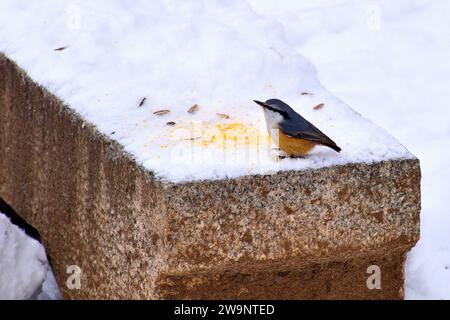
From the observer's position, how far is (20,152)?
463cm

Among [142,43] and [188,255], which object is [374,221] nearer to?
[188,255]

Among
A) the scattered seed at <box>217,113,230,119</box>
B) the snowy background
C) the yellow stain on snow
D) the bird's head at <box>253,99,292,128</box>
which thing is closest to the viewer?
the bird's head at <box>253,99,292,128</box>

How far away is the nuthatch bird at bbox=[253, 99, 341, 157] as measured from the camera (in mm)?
3469

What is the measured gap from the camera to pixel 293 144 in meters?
3.47

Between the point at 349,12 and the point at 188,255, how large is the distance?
10.4 feet

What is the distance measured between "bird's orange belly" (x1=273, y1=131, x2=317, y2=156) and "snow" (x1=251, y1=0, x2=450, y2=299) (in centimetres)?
99

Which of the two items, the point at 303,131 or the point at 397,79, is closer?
the point at 303,131

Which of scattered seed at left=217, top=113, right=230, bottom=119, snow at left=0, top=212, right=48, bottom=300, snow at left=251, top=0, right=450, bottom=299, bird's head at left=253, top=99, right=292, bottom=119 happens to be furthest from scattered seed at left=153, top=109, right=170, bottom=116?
snow at left=251, top=0, right=450, bottom=299

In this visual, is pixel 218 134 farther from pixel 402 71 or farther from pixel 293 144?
pixel 402 71

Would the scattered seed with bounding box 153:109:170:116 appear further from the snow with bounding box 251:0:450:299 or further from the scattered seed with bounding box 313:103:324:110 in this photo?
the snow with bounding box 251:0:450:299

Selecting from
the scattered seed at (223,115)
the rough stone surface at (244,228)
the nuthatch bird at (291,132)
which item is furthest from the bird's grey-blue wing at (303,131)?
the scattered seed at (223,115)

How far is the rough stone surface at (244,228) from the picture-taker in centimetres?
339

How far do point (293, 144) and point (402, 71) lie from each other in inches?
91.7

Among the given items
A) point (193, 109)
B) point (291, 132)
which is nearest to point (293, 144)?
point (291, 132)
